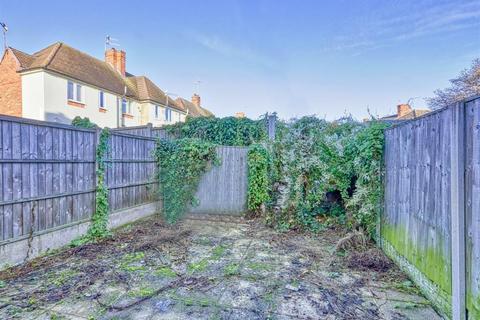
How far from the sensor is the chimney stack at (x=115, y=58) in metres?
18.0

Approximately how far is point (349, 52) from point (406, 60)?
1711 millimetres

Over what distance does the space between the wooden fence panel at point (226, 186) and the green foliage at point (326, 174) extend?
88cm

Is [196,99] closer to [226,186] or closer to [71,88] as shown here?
[71,88]

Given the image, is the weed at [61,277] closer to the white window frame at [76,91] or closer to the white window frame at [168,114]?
the white window frame at [76,91]

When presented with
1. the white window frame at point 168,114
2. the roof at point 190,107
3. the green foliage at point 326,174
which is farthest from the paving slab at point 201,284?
the roof at point 190,107

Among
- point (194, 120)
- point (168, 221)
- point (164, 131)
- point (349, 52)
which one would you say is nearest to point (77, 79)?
point (164, 131)

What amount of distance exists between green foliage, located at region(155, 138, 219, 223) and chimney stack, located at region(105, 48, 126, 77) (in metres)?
14.2

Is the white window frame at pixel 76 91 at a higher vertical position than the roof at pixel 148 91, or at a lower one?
lower

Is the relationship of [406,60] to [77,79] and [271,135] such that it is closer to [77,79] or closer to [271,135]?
[271,135]

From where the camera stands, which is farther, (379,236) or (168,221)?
(168,221)

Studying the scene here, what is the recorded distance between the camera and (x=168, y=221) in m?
6.41

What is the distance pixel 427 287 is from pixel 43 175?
207 inches

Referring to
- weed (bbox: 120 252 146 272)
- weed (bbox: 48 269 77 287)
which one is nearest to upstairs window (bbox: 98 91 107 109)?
weed (bbox: 120 252 146 272)

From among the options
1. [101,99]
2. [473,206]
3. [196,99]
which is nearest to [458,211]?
[473,206]
